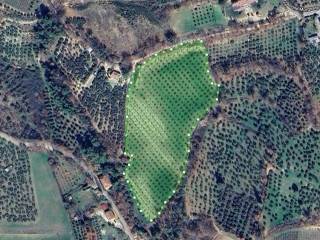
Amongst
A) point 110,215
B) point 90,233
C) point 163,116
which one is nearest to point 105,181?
point 110,215

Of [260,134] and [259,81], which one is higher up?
[259,81]

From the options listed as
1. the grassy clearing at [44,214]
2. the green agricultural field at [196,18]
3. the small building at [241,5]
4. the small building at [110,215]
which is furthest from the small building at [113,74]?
the small building at [241,5]

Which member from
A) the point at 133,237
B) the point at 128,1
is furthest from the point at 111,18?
the point at 133,237

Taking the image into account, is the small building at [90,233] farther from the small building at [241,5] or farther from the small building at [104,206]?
the small building at [241,5]

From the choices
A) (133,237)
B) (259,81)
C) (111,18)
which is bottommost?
(133,237)

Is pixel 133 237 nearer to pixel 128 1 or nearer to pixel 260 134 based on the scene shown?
pixel 260 134

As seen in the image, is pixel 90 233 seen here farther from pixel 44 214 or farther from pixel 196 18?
pixel 196 18
